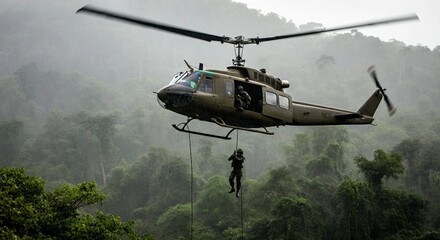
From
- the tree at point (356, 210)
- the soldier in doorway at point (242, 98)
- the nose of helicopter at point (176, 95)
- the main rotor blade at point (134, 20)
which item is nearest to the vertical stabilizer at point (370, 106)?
the soldier in doorway at point (242, 98)

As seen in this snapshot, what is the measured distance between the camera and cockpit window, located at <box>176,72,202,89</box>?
10.9 metres

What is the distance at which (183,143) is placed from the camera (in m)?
71.9

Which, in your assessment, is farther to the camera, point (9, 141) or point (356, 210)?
point (9, 141)

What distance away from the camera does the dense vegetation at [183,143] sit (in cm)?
3164

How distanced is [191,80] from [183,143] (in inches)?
2414

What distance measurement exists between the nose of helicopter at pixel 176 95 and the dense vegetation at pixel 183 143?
6.02 meters

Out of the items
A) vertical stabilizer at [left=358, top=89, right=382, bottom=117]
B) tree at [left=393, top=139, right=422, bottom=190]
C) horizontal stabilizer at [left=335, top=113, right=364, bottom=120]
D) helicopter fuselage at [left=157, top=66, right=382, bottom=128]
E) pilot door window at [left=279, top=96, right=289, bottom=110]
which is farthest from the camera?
tree at [left=393, top=139, right=422, bottom=190]

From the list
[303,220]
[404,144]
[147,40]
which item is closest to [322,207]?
[303,220]

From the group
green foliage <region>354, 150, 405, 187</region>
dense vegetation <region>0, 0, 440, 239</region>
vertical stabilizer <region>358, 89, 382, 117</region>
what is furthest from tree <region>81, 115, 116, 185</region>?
vertical stabilizer <region>358, 89, 382, 117</region>

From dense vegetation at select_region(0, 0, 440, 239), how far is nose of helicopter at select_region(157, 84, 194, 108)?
6024 millimetres

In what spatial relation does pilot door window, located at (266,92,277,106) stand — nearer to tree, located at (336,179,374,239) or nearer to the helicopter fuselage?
the helicopter fuselage

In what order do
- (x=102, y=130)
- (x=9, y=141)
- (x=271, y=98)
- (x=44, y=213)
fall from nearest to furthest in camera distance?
(x=271, y=98)
(x=44, y=213)
(x=102, y=130)
(x=9, y=141)

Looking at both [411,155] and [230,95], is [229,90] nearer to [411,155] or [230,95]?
[230,95]

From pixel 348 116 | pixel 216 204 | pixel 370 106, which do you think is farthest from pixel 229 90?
pixel 216 204
